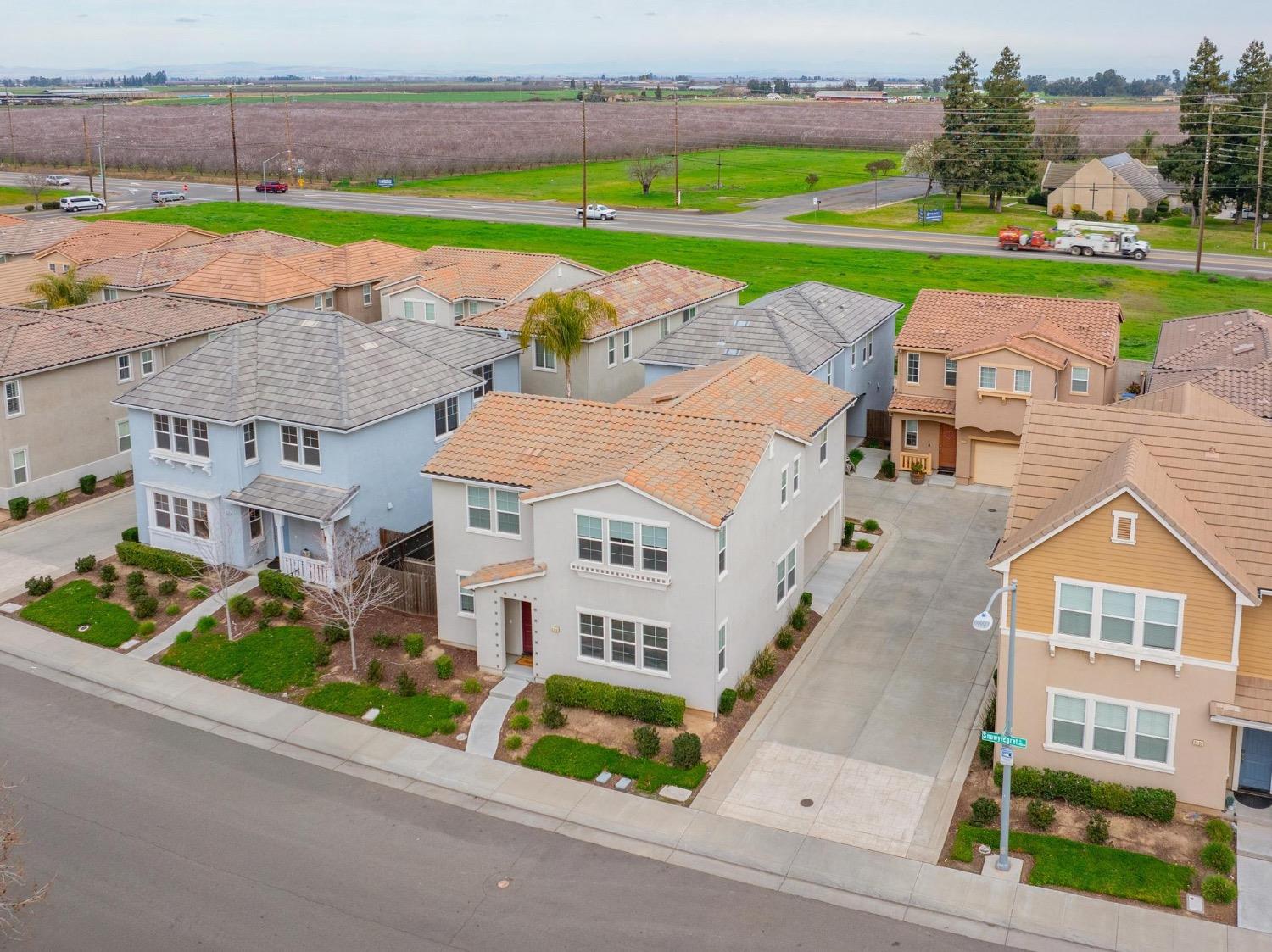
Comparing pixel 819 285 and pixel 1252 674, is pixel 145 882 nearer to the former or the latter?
pixel 1252 674

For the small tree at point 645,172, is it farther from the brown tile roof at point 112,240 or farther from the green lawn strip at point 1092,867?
the green lawn strip at point 1092,867

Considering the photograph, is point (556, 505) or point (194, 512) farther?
point (194, 512)

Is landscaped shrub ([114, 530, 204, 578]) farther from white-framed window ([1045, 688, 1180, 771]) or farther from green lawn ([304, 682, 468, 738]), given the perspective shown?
white-framed window ([1045, 688, 1180, 771])

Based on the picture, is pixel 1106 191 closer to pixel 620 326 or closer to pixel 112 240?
pixel 620 326

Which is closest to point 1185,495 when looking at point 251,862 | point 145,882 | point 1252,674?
point 1252,674

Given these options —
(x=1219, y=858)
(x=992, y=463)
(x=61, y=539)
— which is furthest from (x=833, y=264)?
(x=1219, y=858)

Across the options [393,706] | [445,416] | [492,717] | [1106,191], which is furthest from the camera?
[1106,191]
